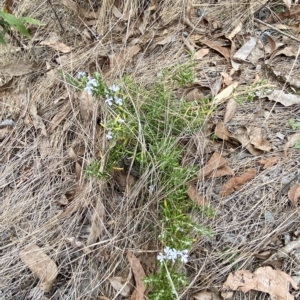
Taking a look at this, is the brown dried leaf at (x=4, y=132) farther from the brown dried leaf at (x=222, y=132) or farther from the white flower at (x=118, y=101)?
the brown dried leaf at (x=222, y=132)

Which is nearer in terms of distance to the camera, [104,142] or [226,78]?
[104,142]

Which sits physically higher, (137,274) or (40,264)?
(40,264)

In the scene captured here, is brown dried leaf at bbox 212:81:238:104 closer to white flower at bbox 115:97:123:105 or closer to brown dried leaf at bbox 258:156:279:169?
brown dried leaf at bbox 258:156:279:169

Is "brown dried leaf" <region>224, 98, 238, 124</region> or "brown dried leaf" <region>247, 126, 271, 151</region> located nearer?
"brown dried leaf" <region>247, 126, 271, 151</region>

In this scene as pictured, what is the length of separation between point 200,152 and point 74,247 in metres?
0.77

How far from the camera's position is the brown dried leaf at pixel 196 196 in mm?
1991

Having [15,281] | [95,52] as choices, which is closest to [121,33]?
[95,52]

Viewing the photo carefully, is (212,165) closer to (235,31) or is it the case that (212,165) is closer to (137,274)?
(137,274)

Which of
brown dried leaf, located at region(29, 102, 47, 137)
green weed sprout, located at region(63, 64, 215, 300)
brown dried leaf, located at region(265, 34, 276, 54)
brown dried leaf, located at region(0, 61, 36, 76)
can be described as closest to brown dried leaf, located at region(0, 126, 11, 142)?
brown dried leaf, located at region(29, 102, 47, 137)

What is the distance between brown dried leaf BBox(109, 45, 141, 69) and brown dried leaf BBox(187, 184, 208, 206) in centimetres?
92

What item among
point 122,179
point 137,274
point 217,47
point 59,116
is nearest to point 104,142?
point 122,179

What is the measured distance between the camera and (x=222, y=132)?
2.21 metres

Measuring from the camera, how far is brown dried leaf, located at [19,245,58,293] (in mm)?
1862

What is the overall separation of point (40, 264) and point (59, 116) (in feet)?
2.85
